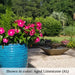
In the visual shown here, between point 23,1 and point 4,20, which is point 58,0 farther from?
point 4,20

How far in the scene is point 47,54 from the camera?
9.32 meters

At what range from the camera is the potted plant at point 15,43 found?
3971 millimetres

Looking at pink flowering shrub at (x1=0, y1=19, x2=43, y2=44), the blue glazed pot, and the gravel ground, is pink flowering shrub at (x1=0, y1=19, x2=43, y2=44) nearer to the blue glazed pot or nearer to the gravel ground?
the blue glazed pot

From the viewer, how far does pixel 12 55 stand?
3938mm

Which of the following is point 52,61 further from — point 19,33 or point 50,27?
point 50,27

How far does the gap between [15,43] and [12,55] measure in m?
0.33

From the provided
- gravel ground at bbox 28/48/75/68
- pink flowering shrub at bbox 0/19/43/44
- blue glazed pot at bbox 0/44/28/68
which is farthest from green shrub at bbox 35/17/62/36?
blue glazed pot at bbox 0/44/28/68

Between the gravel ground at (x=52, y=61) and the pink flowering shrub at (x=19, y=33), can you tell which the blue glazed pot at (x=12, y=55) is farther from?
the gravel ground at (x=52, y=61)

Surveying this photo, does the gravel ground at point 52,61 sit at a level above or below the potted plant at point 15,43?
below

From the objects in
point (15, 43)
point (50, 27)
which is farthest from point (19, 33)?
point (50, 27)

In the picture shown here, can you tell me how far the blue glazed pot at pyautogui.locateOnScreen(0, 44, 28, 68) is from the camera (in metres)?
3.95

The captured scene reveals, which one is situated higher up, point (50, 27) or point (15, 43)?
point (15, 43)

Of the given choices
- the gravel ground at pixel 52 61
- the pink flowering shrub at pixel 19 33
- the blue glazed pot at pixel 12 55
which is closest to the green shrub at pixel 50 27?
the gravel ground at pixel 52 61

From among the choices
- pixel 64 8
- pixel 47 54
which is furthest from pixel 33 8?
pixel 47 54
